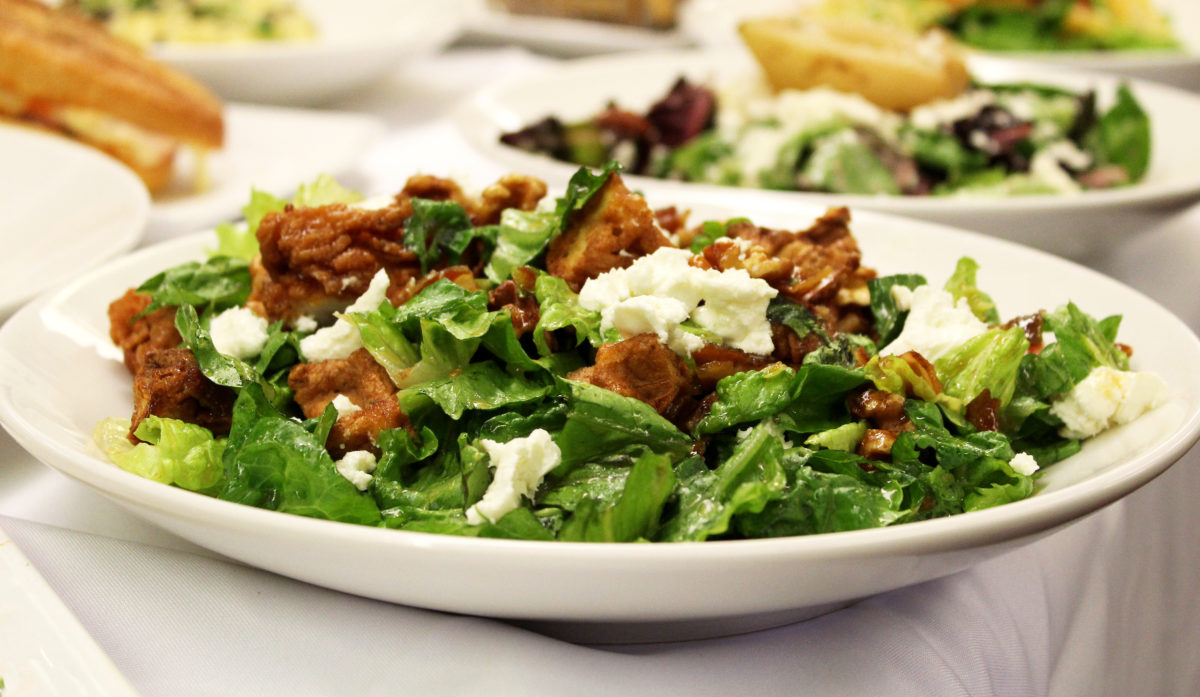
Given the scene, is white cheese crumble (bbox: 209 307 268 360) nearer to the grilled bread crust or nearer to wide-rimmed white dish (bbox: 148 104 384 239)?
wide-rimmed white dish (bbox: 148 104 384 239)

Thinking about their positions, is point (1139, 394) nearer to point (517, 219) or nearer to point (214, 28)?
point (517, 219)

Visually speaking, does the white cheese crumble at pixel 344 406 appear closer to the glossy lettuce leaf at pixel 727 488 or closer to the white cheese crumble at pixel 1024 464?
the glossy lettuce leaf at pixel 727 488

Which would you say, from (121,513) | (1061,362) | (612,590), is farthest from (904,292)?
(121,513)

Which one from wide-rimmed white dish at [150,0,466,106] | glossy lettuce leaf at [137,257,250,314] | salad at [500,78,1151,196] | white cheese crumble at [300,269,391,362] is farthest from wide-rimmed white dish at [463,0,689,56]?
white cheese crumble at [300,269,391,362]

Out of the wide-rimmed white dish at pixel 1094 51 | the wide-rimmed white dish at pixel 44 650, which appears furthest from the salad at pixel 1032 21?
the wide-rimmed white dish at pixel 44 650

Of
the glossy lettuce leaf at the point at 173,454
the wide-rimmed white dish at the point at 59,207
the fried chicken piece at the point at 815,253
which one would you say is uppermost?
the fried chicken piece at the point at 815,253
